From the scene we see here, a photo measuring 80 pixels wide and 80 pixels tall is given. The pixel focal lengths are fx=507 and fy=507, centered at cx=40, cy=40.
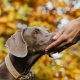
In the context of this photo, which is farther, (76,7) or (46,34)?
(76,7)

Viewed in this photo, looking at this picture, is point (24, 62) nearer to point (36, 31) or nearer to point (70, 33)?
point (36, 31)

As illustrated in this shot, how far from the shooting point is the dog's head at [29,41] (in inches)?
254

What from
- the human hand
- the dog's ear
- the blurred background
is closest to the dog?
the dog's ear

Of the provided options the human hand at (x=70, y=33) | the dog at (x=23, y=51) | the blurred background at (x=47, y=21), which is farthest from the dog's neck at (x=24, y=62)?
the human hand at (x=70, y=33)

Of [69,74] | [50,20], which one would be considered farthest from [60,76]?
[50,20]

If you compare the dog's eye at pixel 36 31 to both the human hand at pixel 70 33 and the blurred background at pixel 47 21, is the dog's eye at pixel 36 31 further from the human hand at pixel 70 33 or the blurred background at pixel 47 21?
the human hand at pixel 70 33

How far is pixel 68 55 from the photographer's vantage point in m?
7.47

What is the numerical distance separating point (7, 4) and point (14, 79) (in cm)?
158

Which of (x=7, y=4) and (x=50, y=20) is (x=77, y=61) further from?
(x=7, y=4)

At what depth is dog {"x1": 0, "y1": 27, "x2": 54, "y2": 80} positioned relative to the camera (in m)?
6.46

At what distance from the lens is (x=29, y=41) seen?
22.2ft

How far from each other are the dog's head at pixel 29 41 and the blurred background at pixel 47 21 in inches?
23.7

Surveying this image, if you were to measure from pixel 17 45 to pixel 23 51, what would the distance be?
12 cm

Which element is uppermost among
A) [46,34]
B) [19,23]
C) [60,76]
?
[46,34]
